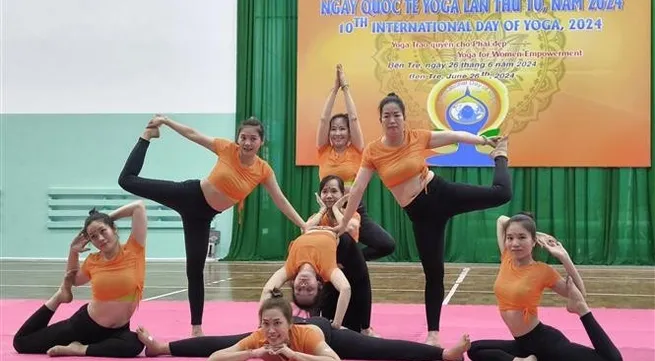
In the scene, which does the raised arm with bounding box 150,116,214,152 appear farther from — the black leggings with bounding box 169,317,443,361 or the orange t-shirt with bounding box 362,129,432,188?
the black leggings with bounding box 169,317,443,361

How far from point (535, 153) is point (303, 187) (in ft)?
9.45

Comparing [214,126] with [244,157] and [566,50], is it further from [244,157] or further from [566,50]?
[244,157]

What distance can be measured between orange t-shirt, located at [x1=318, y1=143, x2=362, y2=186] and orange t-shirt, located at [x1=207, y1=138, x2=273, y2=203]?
0.52 metres

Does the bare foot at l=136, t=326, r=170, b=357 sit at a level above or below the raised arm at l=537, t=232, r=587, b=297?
below

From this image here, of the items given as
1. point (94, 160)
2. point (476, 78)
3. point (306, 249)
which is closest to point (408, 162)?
point (306, 249)

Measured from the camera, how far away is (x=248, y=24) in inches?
350

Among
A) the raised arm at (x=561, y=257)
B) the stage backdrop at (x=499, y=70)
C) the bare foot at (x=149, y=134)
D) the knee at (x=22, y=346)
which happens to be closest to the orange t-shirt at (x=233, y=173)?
the bare foot at (x=149, y=134)

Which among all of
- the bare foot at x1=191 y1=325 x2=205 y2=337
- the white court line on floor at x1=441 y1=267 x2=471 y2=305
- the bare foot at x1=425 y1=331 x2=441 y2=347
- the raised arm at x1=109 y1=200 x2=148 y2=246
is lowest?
the white court line on floor at x1=441 y1=267 x2=471 y2=305

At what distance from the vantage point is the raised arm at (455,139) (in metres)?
3.12

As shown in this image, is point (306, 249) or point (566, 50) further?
point (566, 50)

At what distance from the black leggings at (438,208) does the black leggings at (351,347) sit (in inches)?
18.5

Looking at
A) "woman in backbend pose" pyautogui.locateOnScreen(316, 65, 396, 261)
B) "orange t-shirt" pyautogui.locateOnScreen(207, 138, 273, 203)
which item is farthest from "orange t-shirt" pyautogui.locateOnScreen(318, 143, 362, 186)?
"orange t-shirt" pyautogui.locateOnScreen(207, 138, 273, 203)

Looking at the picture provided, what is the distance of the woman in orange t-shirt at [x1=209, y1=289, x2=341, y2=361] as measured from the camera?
248 centimetres

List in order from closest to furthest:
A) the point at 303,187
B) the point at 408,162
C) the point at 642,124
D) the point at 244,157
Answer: the point at 408,162 → the point at 244,157 → the point at 642,124 → the point at 303,187
